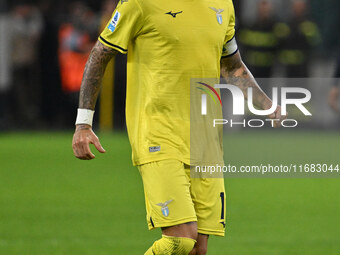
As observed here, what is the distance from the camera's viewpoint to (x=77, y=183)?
13477mm

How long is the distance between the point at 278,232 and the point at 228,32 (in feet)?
12.6

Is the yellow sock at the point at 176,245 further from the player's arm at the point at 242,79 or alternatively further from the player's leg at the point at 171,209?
the player's arm at the point at 242,79

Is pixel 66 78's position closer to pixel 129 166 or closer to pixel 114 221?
pixel 129 166

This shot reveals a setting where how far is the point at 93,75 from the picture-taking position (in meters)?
6.08

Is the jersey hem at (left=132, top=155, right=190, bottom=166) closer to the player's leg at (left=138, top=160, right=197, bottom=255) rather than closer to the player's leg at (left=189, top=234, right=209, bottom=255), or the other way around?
the player's leg at (left=138, top=160, right=197, bottom=255)

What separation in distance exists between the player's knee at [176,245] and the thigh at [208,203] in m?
0.28

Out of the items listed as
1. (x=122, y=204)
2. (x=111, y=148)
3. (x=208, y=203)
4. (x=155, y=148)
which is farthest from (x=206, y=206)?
(x=111, y=148)

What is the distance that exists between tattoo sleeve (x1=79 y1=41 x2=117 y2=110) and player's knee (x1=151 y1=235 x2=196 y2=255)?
94 centimetres

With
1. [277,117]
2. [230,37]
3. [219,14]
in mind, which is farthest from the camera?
[277,117]

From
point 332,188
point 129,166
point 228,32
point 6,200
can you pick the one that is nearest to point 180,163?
point 228,32

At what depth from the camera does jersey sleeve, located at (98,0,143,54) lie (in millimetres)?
5977

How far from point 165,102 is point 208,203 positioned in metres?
0.69

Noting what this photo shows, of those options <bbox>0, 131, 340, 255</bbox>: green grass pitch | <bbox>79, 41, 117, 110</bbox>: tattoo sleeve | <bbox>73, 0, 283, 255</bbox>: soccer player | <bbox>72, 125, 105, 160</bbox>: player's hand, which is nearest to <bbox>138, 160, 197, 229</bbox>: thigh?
<bbox>73, 0, 283, 255</bbox>: soccer player

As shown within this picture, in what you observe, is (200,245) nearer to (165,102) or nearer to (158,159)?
(158,159)
